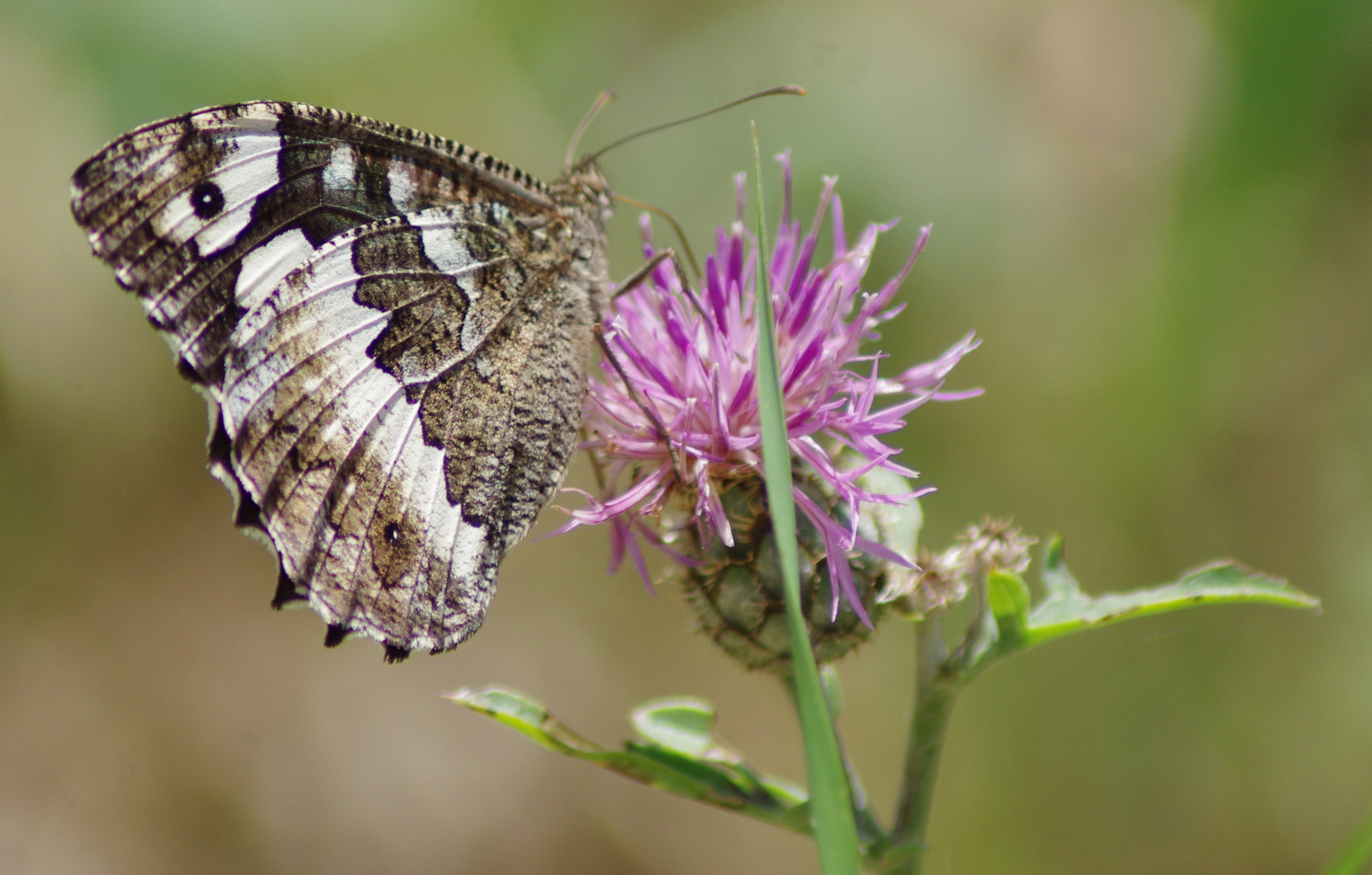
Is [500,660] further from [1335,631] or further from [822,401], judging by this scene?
[1335,631]

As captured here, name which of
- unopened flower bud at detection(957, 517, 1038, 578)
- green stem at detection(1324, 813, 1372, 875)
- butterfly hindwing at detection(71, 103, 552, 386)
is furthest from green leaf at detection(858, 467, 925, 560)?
butterfly hindwing at detection(71, 103, 552, 386)

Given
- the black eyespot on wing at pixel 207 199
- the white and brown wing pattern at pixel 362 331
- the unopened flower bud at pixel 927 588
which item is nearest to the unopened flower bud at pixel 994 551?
the unopened flower bud at pixel 927 588

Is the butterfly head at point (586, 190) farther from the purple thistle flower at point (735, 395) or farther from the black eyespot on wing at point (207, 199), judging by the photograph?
the black eyespot on wing at point (207, 199)

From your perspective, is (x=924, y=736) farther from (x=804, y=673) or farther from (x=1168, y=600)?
(x=804, y=673)

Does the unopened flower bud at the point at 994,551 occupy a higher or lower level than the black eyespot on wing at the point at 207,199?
lower

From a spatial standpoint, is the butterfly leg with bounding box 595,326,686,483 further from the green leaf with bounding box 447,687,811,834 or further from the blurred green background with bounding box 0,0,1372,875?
the blurred green background with bounding box 0,0,1372,875

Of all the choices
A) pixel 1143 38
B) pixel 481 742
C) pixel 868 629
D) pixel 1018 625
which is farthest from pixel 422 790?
pixel 1143 38

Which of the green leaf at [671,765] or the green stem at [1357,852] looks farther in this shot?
the green leaf at [671,765]

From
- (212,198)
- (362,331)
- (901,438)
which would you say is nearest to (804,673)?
(362,331)
